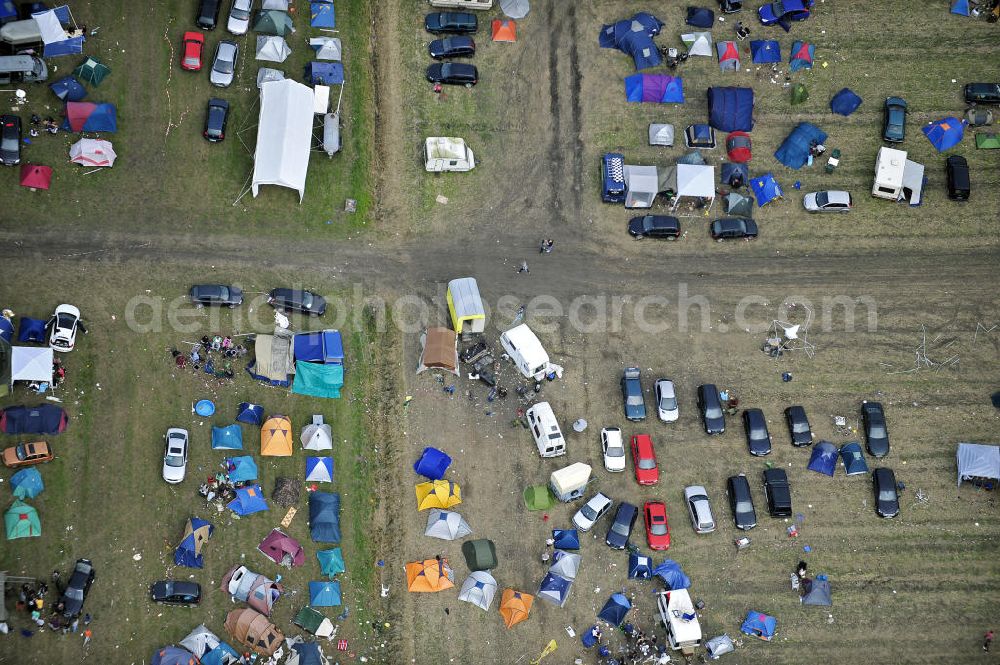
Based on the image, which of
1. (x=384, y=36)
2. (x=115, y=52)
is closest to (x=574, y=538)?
(x=384, y=36)

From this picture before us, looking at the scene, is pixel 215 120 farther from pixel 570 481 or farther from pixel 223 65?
pixel 570 481

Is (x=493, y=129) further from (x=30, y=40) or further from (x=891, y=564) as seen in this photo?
(x=891, y=564)

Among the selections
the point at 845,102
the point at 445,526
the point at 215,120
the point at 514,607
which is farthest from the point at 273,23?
the point at 514,607

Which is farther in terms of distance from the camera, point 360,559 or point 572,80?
point 572,80

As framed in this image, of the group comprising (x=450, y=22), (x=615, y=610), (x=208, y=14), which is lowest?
(x=615, y=610)

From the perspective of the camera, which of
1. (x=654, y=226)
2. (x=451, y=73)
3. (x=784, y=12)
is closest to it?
(x=654, y=226)

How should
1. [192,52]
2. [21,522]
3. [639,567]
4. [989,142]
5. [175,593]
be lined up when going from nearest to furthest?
[175,593]
[21,522]
[639,567]
[192,52]
[989,142]

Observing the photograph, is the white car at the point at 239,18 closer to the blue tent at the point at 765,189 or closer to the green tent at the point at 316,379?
the green tent at the point at 316,379

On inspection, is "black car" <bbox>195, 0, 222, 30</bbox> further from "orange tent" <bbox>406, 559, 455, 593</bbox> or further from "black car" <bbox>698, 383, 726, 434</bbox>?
"black car" <bbox>698, 383, 726, 434</bbox>
